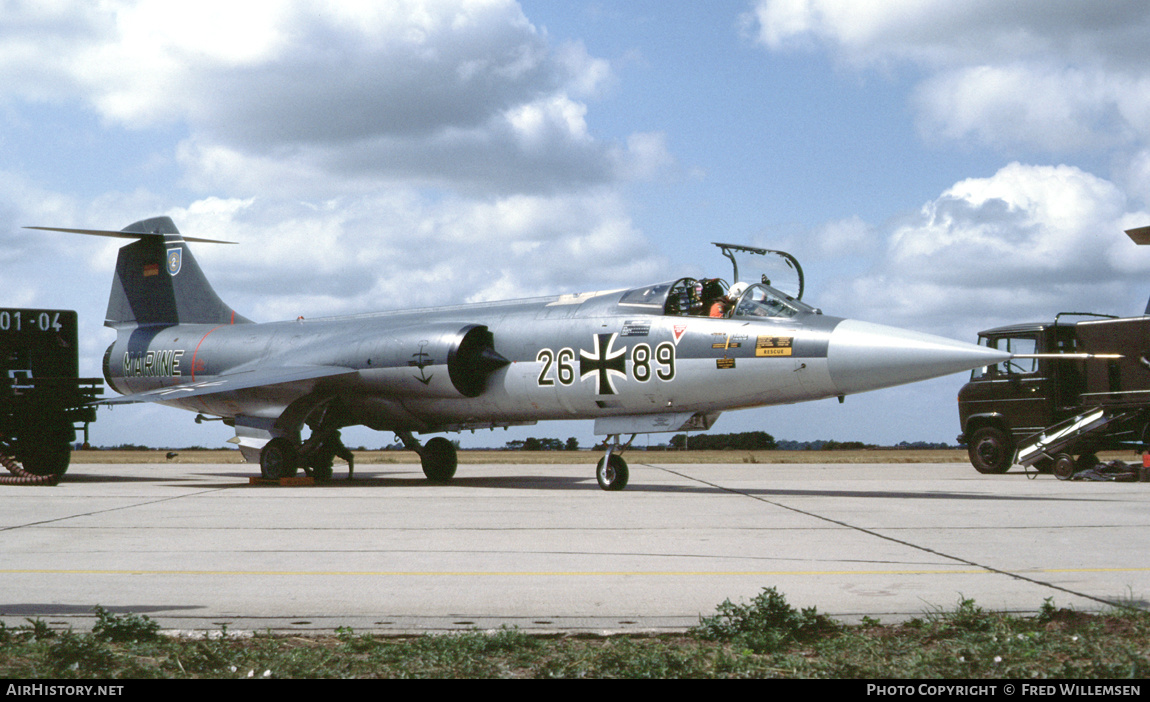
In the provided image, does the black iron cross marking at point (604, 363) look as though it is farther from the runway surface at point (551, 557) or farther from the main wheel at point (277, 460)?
the main wheel at point (277, 460)

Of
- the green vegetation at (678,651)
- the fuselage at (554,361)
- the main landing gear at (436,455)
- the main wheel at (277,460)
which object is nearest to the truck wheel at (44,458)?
the fuselage at (554,361)

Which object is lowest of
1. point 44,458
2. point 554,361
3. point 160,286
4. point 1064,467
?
point 1064,467

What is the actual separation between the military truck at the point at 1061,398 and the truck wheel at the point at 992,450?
0.07 ft

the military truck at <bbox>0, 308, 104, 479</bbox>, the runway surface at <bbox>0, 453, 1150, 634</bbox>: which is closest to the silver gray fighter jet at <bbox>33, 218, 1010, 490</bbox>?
the military truck at <bbox>0, 308, 104, 479</bbox>

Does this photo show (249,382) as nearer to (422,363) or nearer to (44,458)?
(422,363)

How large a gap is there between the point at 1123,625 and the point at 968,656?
1097mm

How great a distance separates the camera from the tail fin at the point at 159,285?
23.6 meters

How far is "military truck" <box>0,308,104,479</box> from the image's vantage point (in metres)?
17.2

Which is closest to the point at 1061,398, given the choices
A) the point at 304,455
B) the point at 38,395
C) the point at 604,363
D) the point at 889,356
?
the point at 889,356

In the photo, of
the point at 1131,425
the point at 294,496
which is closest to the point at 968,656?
the point at 294,496

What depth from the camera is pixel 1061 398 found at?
19.5 m

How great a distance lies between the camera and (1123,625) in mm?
4496

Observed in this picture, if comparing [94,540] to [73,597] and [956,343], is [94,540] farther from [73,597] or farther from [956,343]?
[956,343]

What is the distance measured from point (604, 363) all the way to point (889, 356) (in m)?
4.55
